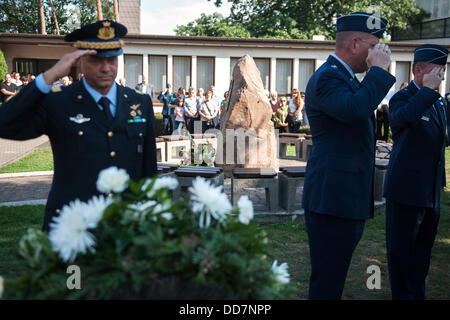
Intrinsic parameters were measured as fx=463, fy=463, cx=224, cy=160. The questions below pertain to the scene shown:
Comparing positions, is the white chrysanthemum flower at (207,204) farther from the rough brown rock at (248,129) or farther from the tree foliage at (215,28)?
the tree foliage at (215,28)

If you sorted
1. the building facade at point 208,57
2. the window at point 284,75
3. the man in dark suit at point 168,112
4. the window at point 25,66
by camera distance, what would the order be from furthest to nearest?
the window at point 25,66, the window at point 284,75, the building facade at point 208,57, the man in dark suit at point 168,112

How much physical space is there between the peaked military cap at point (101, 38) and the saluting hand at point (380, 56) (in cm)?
152

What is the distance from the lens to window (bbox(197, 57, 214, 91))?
1039 inches

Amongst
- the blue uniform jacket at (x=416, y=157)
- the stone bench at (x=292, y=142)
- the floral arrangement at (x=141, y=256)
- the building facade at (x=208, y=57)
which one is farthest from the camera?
the building facade at (x=208, y=57)

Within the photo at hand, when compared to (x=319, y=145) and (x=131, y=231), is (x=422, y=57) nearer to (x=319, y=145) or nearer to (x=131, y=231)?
(x=319, y=145)

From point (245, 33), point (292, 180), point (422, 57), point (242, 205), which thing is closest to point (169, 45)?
point (245, 33)

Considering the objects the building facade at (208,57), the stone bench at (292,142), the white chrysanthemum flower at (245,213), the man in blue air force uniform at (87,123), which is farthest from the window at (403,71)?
the white chrysanthemum flower at (245,213)

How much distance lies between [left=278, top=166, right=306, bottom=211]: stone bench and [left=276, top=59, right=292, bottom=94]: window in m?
20.8

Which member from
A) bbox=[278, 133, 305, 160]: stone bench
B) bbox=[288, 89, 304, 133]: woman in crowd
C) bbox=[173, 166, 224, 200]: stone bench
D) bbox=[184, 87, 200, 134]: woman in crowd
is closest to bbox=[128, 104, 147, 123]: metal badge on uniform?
bbox=[173, 166, 224, 200]: stone bench

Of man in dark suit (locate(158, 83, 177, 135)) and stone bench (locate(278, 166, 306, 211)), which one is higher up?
man in dark suit (locate(158, 83, 177, 135))

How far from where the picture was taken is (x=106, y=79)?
2543 mm

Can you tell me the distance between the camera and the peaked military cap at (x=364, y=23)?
2922mm

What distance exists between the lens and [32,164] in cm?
1209

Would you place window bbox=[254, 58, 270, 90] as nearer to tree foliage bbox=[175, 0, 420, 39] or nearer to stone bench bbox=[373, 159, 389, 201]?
tree foliage bbox=[175, 0, 420, 39]
